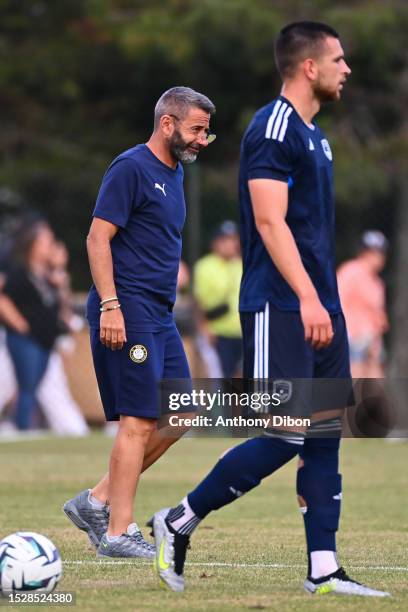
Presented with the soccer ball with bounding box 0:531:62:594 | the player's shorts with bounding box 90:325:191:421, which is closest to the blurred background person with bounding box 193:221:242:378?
the player's shorts with bounding box 90:325:191:421

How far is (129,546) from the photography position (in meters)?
6.98

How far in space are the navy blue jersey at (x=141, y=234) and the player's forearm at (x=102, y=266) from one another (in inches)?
4.8

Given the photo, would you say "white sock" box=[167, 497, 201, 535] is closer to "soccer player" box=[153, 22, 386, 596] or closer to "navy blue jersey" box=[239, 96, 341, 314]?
"soccer player" box=[153, 22, 386, 596]

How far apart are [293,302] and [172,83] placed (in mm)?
Result: 16433

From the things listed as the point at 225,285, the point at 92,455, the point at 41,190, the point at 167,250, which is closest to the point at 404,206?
the point at 225,285

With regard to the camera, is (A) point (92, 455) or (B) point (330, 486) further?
(A) point (92, 455)

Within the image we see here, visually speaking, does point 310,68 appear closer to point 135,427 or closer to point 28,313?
point 135,427

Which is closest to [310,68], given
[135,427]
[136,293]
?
[136,293]

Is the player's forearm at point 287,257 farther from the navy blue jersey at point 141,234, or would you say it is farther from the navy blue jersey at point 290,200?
the navy blue jersey at point 141,234

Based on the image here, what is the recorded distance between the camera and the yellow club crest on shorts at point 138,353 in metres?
7.02

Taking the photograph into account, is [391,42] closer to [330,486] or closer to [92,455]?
[92,455]

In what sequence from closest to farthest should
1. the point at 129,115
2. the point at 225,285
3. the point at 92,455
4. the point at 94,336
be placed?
the point at 94,336
the point at 92,455
the point at 225,285
the point at 129,115

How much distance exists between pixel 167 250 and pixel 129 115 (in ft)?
53.0

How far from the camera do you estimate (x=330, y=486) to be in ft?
20.2
